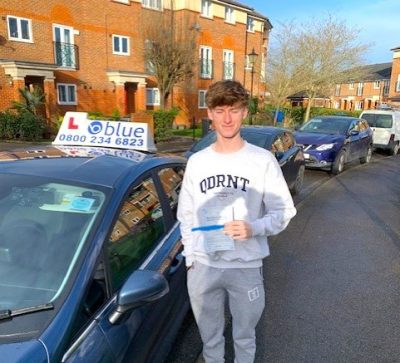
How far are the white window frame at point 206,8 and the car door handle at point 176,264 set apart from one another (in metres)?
26.8

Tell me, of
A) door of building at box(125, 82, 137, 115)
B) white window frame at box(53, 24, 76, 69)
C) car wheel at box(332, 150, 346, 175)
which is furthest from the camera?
door of building at box(125, 82, 137, 115)

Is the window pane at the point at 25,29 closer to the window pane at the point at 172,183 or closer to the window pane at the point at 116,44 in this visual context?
the window pane at the point at 116,44

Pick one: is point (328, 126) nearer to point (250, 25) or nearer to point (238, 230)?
point (238, 230)

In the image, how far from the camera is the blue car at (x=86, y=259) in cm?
152

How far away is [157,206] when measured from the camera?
100 inches

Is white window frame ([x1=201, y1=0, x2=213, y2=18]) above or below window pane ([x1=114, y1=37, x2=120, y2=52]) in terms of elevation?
above

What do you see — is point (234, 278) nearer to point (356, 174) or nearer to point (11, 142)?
point (356, 174)

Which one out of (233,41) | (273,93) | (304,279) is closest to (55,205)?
→ (304,279)

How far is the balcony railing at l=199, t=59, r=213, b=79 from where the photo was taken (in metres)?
27.7

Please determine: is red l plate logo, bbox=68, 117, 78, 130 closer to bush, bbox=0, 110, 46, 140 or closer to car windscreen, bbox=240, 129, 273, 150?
car windscreen, bbox=240, 129, 273, 150

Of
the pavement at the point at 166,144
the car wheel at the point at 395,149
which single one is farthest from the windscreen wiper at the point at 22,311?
the car wheel at the point at 395,149

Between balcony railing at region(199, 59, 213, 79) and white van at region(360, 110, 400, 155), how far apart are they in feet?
48.2

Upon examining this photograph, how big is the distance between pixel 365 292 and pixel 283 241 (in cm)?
156

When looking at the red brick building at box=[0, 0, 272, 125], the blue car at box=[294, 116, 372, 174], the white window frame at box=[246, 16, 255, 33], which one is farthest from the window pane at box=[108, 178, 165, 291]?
the white window frame at box=[246, 16, 255, 33]
